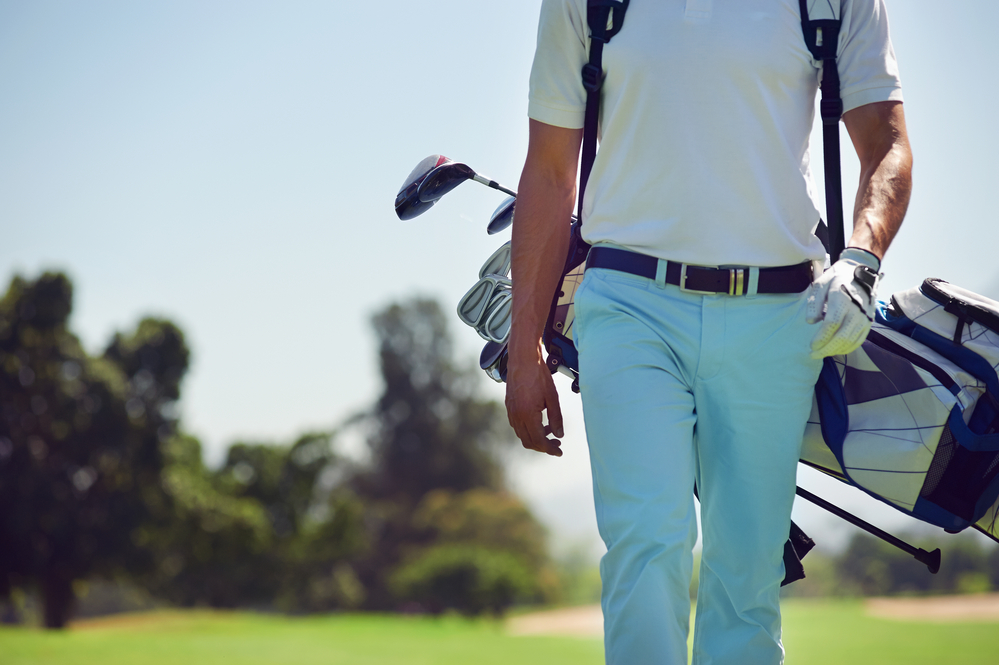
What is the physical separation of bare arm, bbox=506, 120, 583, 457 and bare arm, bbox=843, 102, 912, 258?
2.16 feet

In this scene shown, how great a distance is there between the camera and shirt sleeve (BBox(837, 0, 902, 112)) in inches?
84.2

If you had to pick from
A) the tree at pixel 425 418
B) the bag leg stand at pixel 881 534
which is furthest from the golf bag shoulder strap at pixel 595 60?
the tree at pixel 425 418

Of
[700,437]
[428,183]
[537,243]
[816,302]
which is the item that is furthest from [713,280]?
[428,183]

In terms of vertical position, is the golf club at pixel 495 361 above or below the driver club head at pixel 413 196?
below

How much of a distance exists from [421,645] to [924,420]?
13.2 metres

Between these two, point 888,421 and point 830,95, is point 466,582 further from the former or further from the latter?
point 830,95

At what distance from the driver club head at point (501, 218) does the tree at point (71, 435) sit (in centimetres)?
2344

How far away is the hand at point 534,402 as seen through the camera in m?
2.13

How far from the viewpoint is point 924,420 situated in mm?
2131

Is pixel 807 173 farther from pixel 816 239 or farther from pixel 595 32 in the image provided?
pixel 595 32

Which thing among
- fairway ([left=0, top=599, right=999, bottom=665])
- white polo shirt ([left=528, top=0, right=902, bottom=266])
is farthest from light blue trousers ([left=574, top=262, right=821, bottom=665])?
fairway ([left=0, top=599, right=999, bottom=665])

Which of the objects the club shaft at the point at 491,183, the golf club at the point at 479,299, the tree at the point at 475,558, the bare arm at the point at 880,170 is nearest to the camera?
the bare arm at the point at 880,170

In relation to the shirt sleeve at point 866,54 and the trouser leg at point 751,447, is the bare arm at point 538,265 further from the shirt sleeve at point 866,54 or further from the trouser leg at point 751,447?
the shirt sleeve at point 866,54

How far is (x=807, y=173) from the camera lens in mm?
2154
